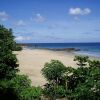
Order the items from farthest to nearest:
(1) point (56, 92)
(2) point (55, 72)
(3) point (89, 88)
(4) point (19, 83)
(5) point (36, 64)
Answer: (5) point (36, 64)
(2) point (55, 72)
(1) point (56, 92)
(4) point (19, 83)
(3) point (89, 88)

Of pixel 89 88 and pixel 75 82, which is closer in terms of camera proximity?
pixel 89 88

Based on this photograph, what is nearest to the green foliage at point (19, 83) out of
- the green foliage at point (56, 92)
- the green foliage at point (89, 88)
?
the green foliage at point (56, 92)

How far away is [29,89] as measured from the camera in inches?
488

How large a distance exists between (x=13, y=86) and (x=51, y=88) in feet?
7.45

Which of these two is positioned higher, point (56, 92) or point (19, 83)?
point (19, 83)

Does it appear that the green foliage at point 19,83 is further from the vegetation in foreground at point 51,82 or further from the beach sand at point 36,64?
the beach sand at point 36,64

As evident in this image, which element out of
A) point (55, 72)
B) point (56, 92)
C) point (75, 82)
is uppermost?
point (55, 72)

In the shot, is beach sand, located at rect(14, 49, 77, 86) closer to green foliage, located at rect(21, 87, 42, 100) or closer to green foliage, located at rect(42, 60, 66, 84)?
green foliage, located at rect(42, 60, 66, 84)

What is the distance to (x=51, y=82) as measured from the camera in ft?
49.3

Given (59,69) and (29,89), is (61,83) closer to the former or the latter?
(59,69)

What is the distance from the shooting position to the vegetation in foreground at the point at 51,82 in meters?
→ 12.1

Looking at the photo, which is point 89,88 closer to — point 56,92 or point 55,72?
point 56,92

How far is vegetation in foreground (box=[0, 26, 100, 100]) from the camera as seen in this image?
39.8ft

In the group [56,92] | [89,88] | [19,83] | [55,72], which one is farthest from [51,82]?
[89,88]
